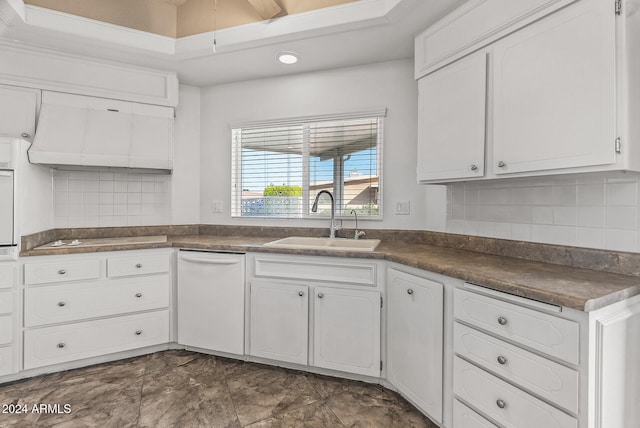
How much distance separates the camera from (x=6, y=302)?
2121 mm

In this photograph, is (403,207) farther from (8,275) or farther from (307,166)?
(8,275)

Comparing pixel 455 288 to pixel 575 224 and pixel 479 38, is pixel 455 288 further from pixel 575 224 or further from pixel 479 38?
pixel 479 38

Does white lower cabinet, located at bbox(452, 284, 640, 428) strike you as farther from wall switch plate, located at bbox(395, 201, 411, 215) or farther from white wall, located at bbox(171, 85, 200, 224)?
white wall, located at bbox(171, 85, 200, 224)

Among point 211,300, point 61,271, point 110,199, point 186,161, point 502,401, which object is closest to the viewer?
point 502,401

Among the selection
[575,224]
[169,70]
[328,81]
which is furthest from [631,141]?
[169,70]

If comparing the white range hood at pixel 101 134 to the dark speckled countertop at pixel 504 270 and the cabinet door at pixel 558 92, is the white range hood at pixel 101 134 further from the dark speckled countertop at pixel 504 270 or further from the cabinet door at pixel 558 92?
the cabinet door at pixel 558 92

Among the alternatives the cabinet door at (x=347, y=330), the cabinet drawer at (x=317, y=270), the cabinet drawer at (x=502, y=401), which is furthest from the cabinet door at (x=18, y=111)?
the cabinet drawer at (x=502, y=401)

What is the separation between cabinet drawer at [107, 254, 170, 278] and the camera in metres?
2.42

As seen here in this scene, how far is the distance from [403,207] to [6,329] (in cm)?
285

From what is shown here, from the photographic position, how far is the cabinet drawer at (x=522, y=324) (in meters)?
1.12

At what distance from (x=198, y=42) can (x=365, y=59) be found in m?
1.30

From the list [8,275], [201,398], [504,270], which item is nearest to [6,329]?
[8,275]

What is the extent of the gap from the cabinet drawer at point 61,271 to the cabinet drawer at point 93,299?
50 mm

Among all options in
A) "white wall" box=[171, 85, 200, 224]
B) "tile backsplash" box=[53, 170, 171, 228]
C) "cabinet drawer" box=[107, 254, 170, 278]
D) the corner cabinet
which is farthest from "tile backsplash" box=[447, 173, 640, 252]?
"tile backsplash" box=[53, 170, 171, 228]
